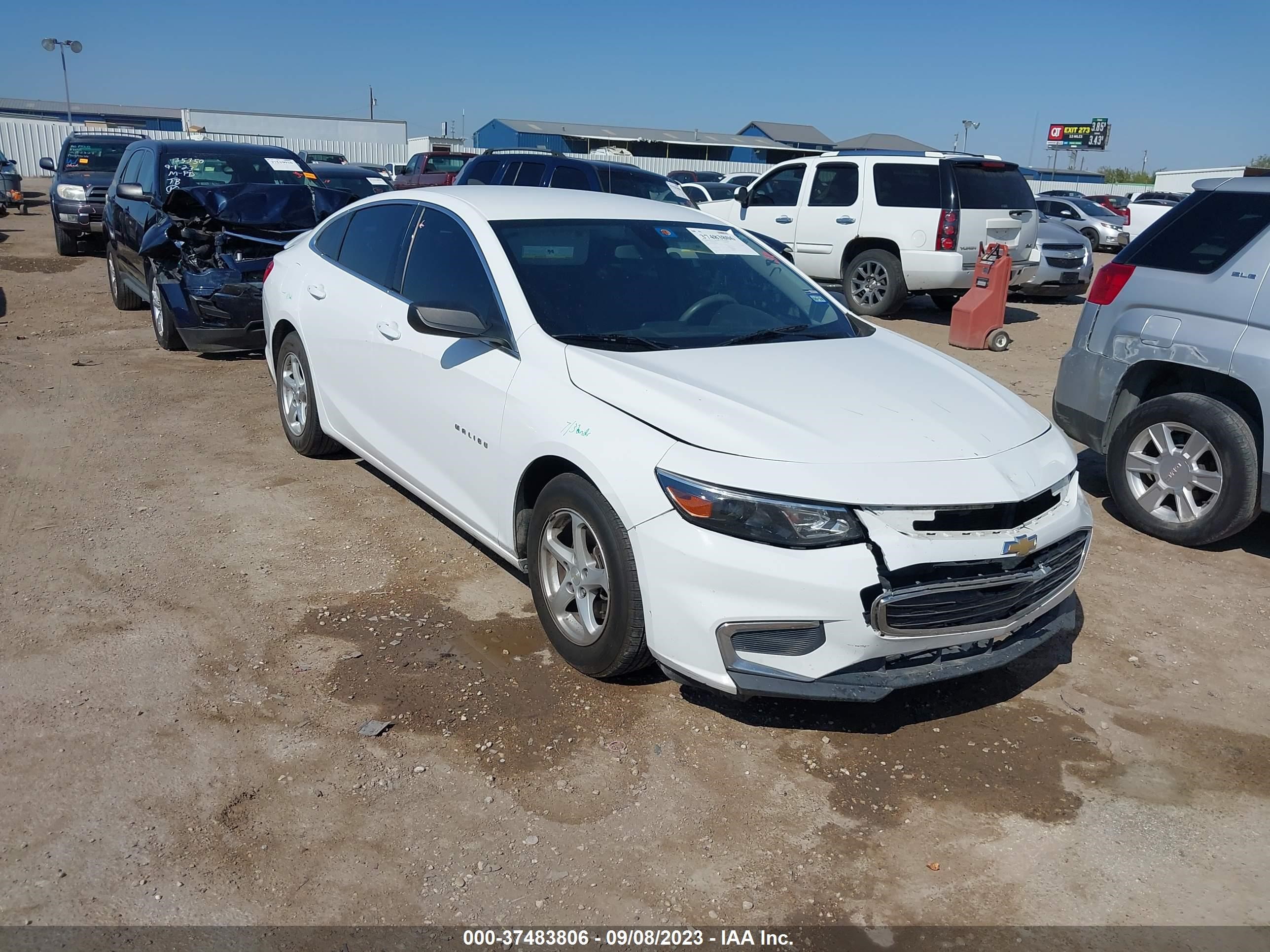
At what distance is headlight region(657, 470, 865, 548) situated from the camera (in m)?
3.10

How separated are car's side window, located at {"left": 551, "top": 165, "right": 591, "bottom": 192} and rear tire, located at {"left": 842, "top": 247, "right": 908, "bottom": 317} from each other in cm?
356

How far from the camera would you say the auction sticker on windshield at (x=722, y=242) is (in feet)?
15.8

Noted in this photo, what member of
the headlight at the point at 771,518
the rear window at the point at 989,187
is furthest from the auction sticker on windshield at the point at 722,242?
the rear window at the point at 989,187

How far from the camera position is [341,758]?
3.30 m

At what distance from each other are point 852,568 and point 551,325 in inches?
62.8

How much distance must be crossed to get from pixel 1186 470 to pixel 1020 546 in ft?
8.64

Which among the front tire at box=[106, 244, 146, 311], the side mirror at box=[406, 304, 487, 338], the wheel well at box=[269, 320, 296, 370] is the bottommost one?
the front tire at box=[106, 244, 146, 311]

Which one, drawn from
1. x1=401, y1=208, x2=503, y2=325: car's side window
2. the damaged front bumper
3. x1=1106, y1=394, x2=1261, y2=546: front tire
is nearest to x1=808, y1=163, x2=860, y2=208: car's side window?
the damaged front bumper

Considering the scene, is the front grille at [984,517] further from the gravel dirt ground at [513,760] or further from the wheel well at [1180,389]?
the wheel well at [1180,389]

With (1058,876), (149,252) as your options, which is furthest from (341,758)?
(149,252)

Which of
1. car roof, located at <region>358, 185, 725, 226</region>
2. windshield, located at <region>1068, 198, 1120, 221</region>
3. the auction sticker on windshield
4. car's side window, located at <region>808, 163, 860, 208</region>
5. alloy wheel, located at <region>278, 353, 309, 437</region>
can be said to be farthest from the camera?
windshield, located at <region>1068, 198, 1120, 221</region>

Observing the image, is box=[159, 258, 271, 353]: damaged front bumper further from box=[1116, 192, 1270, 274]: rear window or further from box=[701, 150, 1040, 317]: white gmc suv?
box=[1116, 192, 1270, 274]: rear window

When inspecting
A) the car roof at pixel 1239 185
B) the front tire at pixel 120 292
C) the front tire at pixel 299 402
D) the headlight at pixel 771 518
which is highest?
the car roof at pixel 1239 185

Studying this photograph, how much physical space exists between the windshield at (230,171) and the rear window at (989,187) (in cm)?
727
